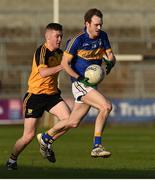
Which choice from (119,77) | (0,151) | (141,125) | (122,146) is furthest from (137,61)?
(0,151)

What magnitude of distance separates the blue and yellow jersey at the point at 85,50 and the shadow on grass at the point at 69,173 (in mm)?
1671

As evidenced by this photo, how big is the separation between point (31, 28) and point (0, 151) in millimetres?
22743

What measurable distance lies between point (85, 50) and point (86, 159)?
9.63ft

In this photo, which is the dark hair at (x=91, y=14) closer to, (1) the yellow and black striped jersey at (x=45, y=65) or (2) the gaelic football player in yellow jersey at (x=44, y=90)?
(2) the gaelic football player in yellow jersey at (x=44, y=90)

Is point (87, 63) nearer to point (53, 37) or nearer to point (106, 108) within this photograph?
point (53, 37)

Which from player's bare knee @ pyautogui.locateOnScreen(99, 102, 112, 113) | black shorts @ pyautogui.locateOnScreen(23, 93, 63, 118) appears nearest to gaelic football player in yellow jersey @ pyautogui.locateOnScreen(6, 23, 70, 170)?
black shorts @ pyautogui.locateOnScreen(23, 93, 63, 118)

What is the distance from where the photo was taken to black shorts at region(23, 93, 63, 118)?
11945 millimetres

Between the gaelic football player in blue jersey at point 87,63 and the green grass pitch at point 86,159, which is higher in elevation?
the gaelic football player in blue jersey at point 87,63

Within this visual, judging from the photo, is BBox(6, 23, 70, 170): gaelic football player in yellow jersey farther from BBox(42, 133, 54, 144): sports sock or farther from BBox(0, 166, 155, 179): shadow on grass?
BBox(0, 166, 155, 179): shadow on grass

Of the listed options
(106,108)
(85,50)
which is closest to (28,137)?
(106,108)

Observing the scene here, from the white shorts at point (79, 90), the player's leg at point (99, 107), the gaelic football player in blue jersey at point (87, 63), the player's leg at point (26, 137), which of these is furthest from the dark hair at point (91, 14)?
the player's leg at point (26, 137)

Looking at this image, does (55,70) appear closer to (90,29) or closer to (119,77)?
(90,29)

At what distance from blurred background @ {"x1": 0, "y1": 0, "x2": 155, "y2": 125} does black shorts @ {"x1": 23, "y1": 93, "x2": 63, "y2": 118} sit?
15971mm

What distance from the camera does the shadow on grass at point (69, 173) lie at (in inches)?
403
